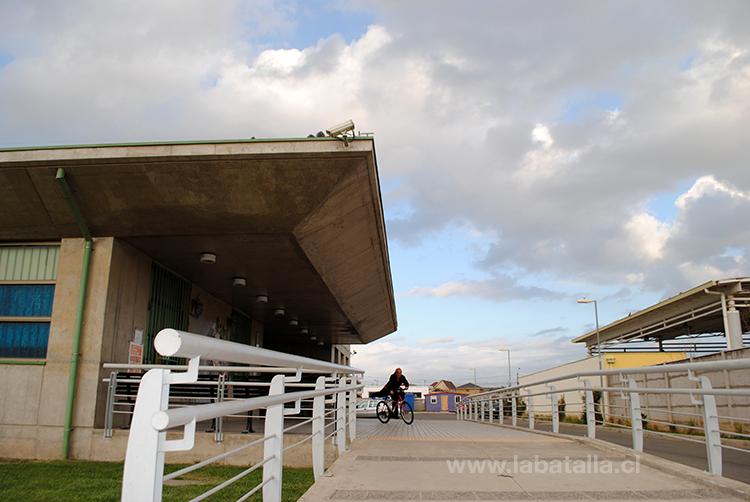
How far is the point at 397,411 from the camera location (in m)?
16.6

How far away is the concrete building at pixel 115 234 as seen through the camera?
9.41 m

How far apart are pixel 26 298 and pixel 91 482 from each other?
4.73 m

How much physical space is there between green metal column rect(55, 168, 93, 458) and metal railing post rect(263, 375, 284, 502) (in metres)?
7.24

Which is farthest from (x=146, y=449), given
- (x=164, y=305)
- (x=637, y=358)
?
(x=637, y=358)

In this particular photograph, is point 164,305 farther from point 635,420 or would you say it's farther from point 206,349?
point 206,349

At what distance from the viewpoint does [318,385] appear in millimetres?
6105

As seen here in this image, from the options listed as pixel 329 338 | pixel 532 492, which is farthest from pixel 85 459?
pixel 329 338

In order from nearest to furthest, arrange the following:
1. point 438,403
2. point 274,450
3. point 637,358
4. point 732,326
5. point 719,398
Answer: point 274,450
point 719,398
point 732,326
point 637,358
point 438,403

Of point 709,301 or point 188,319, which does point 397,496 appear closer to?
point 188,319

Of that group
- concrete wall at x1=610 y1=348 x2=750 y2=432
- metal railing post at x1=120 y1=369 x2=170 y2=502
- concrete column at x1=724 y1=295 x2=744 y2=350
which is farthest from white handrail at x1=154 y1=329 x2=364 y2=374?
concrete column at x1=724 y1=295 x2=744 y2=350

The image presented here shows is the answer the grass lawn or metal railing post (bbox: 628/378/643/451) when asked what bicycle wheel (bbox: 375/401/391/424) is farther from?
metal railing post (bbox: 628/378/643/451)

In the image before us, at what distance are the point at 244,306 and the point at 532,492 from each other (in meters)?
15.6

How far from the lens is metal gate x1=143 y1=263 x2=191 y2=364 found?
12.5 m

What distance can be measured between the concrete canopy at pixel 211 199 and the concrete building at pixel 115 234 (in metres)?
0.02
